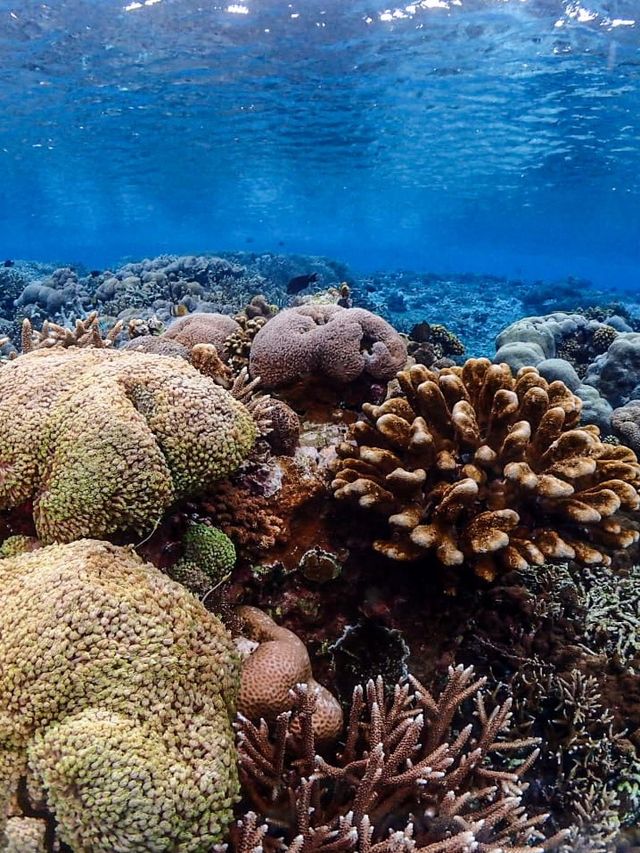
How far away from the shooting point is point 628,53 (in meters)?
19.9

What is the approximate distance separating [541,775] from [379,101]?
29.1 meters

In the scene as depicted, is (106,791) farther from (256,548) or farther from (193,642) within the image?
(256,548)

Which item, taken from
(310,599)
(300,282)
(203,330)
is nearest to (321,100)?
(300,282)

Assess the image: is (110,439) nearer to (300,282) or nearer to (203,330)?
(203,330)

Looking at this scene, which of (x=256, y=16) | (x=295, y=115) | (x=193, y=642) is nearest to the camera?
(x=193, y=642)

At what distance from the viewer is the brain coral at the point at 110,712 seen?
1911 millimetres

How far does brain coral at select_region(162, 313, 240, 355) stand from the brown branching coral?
130 inches

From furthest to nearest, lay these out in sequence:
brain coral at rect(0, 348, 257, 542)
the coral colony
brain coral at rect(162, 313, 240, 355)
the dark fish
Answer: the dark fish < brain coral at rect(162, 313, 240, 355) < brain coral at rect(0, 348, 257, 542) < the coral colony

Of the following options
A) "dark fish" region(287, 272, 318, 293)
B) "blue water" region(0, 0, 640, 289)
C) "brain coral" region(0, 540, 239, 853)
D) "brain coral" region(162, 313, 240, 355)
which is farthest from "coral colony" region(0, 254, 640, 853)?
"blue water" region(0, 0, 640, 289)

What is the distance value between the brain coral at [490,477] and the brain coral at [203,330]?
6.52 ft

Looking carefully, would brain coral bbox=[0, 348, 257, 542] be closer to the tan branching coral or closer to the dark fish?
the tan branching coral

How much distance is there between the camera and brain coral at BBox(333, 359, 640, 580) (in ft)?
10.5

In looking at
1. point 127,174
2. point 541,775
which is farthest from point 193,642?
point 127,174

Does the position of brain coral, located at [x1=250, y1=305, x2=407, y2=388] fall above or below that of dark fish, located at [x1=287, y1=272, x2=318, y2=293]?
above
